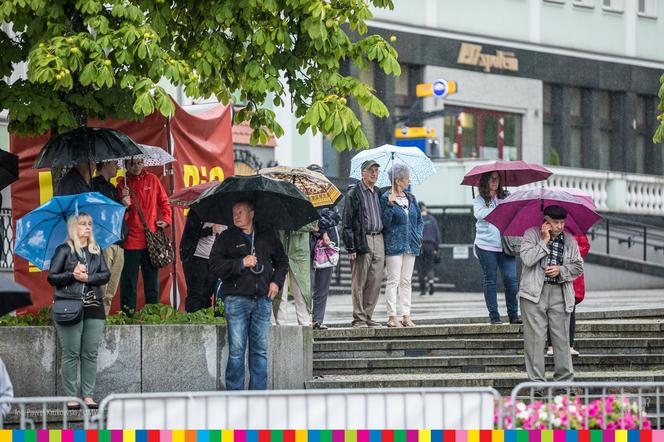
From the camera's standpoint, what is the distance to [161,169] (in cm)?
1584

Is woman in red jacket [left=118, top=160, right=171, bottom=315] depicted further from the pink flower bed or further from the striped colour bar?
the pink flower bed

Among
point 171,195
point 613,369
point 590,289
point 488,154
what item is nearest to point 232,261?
point 171,195

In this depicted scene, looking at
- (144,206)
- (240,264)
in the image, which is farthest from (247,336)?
(144,206)

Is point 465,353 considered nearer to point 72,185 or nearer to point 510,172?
point 510,172

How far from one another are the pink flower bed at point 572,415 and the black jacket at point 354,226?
749 cm

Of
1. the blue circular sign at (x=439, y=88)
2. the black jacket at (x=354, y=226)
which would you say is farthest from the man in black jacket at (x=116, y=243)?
Result: the blue circular sign at (x=439, y=88)

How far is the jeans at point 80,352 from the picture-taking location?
1148 centimetres

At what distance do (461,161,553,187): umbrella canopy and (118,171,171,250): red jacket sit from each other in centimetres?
320

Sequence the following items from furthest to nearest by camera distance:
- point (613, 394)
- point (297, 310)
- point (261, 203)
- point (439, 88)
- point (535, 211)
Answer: point (439, 88)
point (297, 310)
point (535, 211)
point (261, 203)
point (613, 394)

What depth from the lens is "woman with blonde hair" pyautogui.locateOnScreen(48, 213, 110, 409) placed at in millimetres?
11430

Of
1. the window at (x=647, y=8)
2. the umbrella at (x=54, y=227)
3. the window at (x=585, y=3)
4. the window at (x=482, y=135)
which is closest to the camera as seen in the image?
the umbrella at (x=54, y=227)

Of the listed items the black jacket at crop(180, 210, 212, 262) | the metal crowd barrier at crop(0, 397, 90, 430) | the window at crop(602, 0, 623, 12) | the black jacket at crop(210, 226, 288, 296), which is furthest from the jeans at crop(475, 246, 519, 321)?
A: the window at crop(602, 0, 623, 12)

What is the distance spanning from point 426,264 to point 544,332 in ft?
49.7

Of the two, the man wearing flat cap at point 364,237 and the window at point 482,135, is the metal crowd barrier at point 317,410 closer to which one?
the man wearing flat cap at point 364,237
